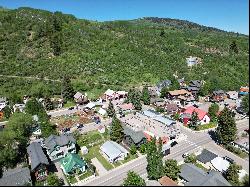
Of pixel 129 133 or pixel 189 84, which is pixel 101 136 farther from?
pixel 189 84

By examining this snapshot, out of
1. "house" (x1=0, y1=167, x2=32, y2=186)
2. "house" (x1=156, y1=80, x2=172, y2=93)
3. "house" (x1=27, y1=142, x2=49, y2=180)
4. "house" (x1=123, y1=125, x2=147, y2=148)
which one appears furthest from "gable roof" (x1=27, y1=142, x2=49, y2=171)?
"house" (x1=156, y1=80, x2=172, y2=93)

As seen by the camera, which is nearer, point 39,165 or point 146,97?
point 39,165

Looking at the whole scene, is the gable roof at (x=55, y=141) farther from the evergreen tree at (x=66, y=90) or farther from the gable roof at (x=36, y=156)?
the evergreen tree at (x=66, y=90)

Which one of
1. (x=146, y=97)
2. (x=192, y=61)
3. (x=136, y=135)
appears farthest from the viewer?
(x=192, y=61)

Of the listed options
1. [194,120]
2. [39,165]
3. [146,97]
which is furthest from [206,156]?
[146,97]

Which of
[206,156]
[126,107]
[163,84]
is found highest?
[163,84]

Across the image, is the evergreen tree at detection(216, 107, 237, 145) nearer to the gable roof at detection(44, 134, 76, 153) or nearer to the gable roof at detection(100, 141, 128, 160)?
the gable roof at detection(100, 141, 128, 160)

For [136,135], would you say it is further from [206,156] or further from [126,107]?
[126,107]

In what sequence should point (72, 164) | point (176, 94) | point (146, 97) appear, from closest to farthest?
point (72, 164), point (146, 97), point (176, 94)
